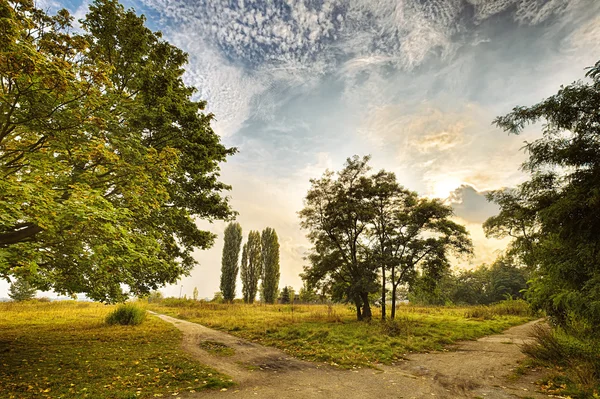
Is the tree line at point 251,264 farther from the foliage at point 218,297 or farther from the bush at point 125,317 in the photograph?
the bush at point 125,317

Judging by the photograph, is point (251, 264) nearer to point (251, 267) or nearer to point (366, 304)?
point (251, 267)

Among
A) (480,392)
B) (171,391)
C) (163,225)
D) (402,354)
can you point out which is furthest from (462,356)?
(163,225)

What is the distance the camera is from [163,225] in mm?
11289

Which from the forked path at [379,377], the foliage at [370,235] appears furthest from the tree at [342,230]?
the forked path at [379,377]

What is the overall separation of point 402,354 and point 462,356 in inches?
99.6

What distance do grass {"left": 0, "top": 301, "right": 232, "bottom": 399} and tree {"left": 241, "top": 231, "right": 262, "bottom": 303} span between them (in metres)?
39.3

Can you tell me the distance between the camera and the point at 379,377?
7887 millimetres

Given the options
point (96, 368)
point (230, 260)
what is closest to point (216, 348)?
point (96, 368)

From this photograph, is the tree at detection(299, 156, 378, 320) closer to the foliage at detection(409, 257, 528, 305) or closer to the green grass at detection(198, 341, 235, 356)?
the green grass at detection(198, 341, 235, 356)

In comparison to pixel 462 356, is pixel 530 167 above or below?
above

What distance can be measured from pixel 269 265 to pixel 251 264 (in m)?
3.70

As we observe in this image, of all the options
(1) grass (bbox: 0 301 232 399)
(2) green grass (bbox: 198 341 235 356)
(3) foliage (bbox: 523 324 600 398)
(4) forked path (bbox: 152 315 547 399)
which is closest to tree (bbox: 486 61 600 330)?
(3) foliage (bbox: 523 324 600 398)

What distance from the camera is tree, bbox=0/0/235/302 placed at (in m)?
5.36

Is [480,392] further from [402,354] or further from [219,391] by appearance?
[219,391]
